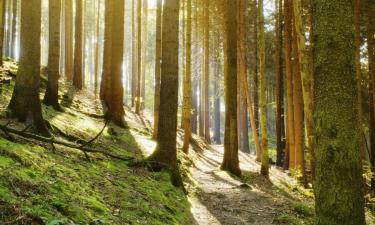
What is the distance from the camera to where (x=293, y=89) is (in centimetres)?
1766

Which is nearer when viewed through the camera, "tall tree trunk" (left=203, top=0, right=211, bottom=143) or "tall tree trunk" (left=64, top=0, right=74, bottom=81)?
"tall tree trunk" (left=203, top=0, right=211, bottom=143)

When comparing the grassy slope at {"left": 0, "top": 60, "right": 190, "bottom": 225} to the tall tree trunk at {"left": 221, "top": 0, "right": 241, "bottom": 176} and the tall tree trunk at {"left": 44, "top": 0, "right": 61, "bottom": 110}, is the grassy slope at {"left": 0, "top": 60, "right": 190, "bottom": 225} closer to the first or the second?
the tall tree trunk at {"left": 44, "top": 0, "right": 61, "bottom": 110}

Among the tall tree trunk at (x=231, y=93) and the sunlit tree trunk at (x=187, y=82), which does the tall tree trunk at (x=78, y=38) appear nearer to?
the sunlit tree trunk at (x=187, y=82)

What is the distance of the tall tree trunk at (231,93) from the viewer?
1288 cm

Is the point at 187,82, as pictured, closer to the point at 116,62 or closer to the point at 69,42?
the point at 116,62

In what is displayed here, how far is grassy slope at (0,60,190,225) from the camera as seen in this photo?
410cm

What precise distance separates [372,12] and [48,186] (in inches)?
602

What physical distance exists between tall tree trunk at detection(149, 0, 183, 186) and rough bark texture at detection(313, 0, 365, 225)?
5105mm

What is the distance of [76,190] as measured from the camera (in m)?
5.28

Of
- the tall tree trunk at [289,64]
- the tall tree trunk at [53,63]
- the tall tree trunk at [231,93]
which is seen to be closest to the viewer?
the tall tree trunk at [53,63]

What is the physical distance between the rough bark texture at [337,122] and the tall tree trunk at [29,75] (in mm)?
5385

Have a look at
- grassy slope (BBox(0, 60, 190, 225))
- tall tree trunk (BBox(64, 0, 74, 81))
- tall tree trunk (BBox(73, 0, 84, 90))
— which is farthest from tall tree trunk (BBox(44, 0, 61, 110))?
tall tree trunk (BBox(64, 0, 74, 81))

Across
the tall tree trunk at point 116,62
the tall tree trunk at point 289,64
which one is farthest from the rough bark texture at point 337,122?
the tall tree trunk at point 289,64

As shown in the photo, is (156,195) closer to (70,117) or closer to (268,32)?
(70,117)
